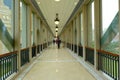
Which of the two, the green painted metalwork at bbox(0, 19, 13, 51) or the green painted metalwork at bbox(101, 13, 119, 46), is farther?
the green painted metalwork at bbox(0, 19, 13, 51)

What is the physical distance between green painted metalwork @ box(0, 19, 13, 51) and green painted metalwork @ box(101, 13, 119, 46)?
11.3 feet

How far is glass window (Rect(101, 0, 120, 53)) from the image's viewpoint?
5534 millimetres

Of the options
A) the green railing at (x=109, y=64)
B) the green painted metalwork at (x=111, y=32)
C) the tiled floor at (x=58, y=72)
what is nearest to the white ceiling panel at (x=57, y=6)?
the tiled floor at (x=58, y=72)

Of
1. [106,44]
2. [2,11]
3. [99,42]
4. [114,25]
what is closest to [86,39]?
[99,42]

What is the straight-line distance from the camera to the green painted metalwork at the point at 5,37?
582 centimetres

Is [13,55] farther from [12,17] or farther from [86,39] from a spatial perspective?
[86,39]

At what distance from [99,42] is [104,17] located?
39.4 inches

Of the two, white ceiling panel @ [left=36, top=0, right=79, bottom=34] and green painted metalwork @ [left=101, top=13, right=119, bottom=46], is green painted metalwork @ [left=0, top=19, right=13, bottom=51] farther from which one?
white ceiling panel @ [left=36, top=0, right=79, bottom=34]

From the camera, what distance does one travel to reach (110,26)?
6211 mm

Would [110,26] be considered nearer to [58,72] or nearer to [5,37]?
[58,72]

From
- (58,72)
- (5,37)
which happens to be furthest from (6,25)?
(58,72)

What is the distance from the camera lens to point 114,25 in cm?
577

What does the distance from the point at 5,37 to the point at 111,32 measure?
3536mm

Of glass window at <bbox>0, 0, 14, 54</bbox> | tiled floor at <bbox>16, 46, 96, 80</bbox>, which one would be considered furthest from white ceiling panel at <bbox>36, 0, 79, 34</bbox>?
glass window at <bbox>0, 0, 14, 54</bbox>
